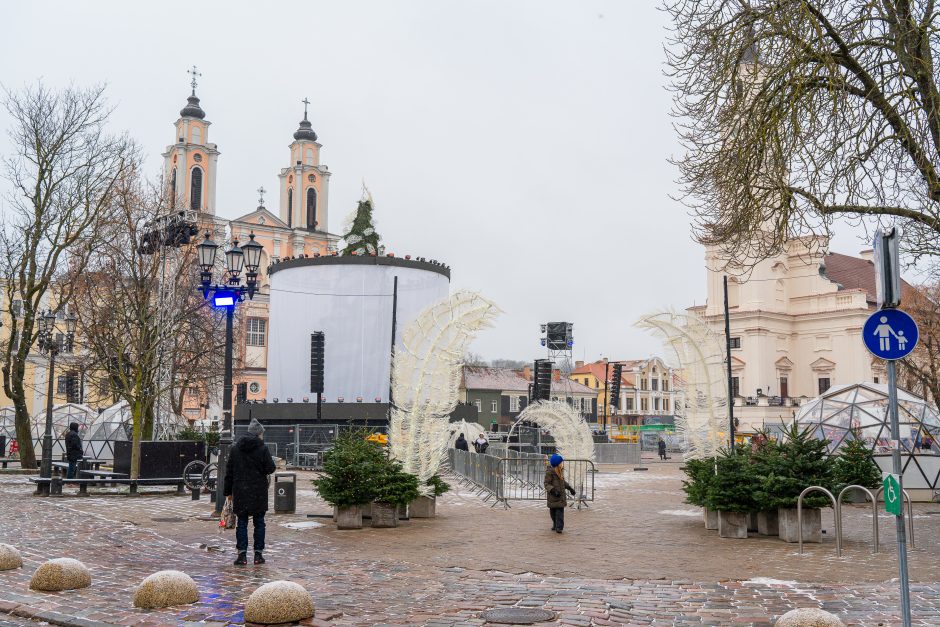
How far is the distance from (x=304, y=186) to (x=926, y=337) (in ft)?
212

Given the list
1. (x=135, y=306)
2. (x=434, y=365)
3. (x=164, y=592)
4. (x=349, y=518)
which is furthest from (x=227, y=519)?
(x=135, y=306)

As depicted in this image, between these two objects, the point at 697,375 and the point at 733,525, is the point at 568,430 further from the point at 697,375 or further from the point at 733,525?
the point at 733,525

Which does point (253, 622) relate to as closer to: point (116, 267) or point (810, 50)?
point (810, 50)

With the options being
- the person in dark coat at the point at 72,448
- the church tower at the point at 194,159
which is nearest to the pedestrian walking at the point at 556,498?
the person in dark coat at the point at 72,448

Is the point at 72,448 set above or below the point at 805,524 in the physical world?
above

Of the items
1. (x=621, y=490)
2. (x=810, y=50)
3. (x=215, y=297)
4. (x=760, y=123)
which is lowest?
(x=621, y=490)

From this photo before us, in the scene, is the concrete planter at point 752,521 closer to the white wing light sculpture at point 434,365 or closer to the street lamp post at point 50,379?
the white wing light sculpture at point 434,365

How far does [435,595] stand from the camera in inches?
344

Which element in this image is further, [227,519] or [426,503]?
[426,503]

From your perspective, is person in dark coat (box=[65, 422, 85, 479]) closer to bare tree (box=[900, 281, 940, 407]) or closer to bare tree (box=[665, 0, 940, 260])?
bare tree (box=[665, 0, 940, 260])

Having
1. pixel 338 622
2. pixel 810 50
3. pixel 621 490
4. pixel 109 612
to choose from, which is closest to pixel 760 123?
pixel 810 50

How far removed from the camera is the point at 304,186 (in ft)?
292

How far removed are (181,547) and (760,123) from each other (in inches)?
391

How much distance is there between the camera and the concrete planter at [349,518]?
1456 centimetres
